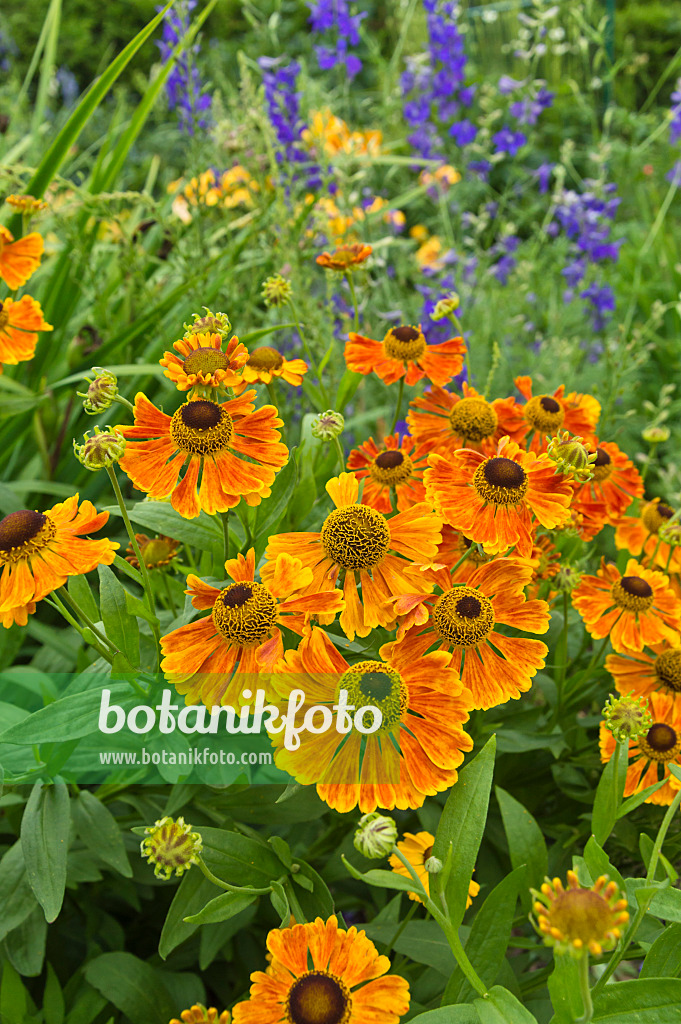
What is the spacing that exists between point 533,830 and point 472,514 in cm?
28

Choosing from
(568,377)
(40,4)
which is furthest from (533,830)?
(40,4)

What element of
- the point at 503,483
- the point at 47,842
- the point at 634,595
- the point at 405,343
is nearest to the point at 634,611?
the point at 634,595

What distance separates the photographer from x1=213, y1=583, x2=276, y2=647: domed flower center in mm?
533

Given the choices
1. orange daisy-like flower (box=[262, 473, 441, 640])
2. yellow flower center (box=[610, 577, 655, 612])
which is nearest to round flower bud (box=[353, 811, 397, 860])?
orange daisy-like flower (box=[262, 473, 441, 640])

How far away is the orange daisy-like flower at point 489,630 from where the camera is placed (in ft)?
1.84

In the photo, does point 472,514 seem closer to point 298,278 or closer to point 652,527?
point 652,527

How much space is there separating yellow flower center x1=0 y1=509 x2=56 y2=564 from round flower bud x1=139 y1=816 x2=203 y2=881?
210 millimetres

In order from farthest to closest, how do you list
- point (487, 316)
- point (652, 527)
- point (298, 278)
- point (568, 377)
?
1. point (487, 316)
2. point (568, 377)
3. point (298, 278)
4. point (652, 527)

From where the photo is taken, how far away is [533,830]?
67cm

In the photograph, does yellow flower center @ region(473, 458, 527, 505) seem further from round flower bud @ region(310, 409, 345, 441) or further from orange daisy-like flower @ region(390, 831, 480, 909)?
orange daisy-like flower @ region(390, 831, 480, 909)

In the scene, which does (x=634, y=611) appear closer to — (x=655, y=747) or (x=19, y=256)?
(x=655, y=747)

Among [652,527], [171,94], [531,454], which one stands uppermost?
[171,94]

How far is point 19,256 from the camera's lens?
85cm

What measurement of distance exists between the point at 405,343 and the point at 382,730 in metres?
0.39
